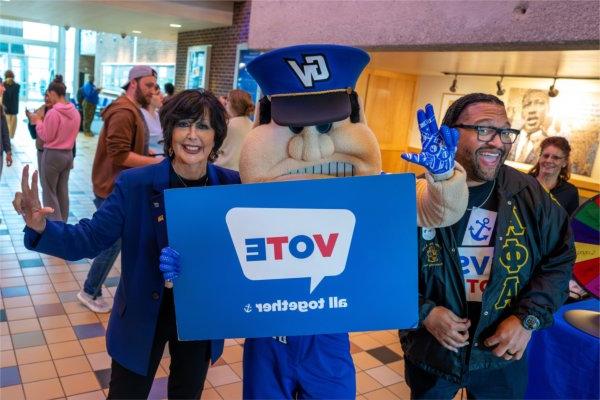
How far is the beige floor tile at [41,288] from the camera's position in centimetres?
403

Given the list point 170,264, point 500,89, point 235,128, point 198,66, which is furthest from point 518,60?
point 198,66

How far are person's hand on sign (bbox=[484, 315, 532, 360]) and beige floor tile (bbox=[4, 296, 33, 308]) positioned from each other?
3478mm

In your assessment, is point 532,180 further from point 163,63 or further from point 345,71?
point 163,63

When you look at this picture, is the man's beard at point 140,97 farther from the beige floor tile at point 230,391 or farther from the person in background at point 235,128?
the beige floor tile at point 230,391

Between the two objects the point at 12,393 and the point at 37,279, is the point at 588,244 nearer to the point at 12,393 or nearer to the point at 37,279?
the point at 12,393

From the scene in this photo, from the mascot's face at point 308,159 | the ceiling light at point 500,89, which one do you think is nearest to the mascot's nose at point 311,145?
the mascot's face at point 308,159

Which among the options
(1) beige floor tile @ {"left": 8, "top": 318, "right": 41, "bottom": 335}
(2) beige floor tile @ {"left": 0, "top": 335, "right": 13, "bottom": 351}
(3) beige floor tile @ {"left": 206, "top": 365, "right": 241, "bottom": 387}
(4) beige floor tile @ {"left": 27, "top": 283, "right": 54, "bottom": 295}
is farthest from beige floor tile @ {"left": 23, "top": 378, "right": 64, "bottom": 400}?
(4) beige floor tile @ {"left": 27, "top": 283, "right": 54, "bottom": 295}

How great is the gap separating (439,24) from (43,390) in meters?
4.41

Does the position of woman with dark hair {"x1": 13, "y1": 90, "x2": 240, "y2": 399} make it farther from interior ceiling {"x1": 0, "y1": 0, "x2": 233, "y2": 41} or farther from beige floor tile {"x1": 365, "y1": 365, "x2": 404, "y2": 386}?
interior ceiling {"x1": 0, "y1": 0, "x2": 233, "y2": 41}

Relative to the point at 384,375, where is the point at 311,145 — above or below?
above

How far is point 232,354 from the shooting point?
11.3 ft

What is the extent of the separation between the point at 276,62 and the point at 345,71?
0.25 meters

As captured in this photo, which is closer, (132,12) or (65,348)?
(65,348)

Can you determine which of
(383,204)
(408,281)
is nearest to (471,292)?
(408,281)
